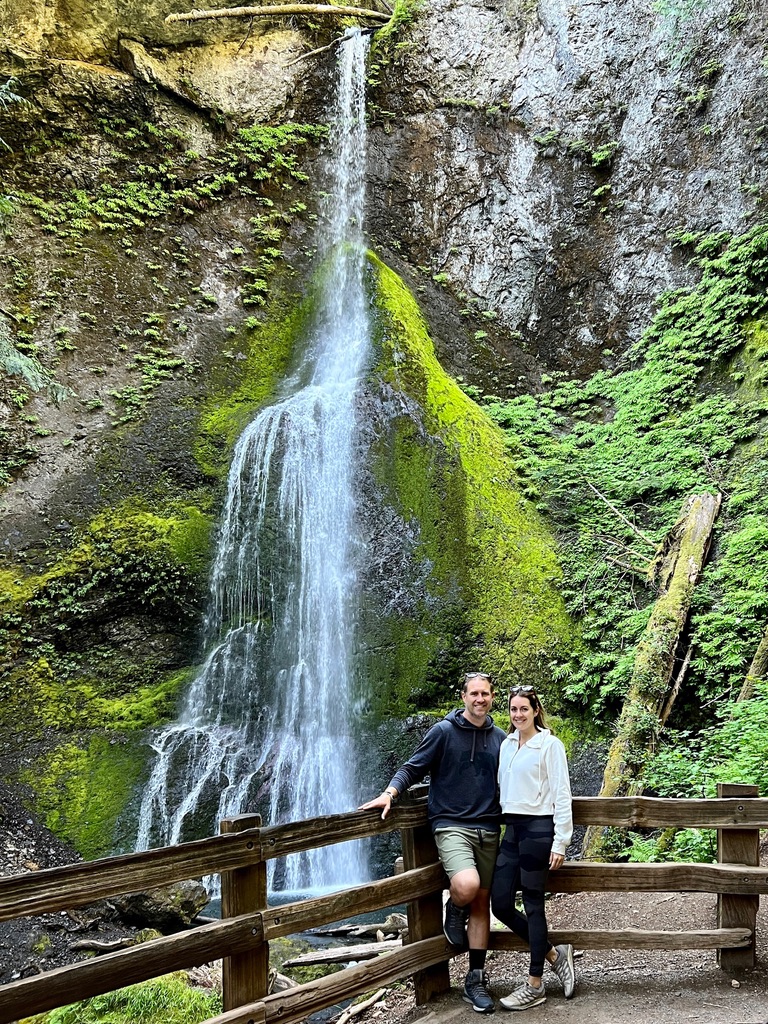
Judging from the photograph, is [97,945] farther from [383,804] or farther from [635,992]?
[635,992]

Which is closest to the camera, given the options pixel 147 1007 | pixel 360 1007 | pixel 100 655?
pixel 360 1007

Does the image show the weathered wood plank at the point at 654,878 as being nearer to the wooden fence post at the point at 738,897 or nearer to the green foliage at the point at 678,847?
the wooden fence post at the point at 738,897

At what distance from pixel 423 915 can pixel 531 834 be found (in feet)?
2.57

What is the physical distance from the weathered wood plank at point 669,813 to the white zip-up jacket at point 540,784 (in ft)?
0.94

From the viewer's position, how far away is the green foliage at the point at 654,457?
9234 millimetres

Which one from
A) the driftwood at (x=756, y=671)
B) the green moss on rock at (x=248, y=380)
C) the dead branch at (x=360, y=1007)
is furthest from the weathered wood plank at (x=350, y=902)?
the green moss on rock at (x=248, y=380)

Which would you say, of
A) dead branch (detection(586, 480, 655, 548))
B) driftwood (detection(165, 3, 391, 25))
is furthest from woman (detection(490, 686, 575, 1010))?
driftwood (detection(165, 3, 391, 25))

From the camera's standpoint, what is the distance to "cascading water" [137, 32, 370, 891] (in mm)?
9398

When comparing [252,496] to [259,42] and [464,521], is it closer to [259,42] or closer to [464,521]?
[464,521]

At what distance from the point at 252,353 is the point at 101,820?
9103 millimetres

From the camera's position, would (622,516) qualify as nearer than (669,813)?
No

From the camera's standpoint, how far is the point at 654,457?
11.9m

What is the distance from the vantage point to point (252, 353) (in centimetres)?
1519

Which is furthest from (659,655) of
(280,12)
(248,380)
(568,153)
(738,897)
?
(280,12)
